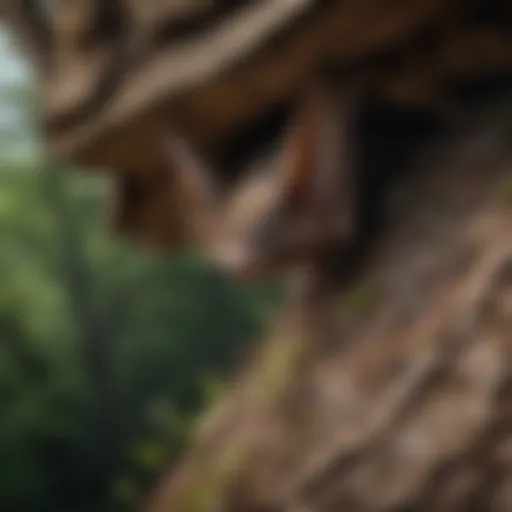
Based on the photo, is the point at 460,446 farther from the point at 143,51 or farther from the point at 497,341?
the point at 143,51

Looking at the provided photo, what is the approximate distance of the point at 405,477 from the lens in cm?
139

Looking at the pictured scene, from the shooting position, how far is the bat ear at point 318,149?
1.69 metres

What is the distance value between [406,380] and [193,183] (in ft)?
2.28

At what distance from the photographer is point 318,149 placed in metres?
1.71

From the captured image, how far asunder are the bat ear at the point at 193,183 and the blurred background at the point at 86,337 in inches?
44.7

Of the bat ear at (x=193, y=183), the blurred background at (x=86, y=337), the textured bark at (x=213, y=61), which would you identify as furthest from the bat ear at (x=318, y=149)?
the blurred background at (x=86, y=337)

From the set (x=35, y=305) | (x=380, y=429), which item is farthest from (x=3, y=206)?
(x=380, y=429)

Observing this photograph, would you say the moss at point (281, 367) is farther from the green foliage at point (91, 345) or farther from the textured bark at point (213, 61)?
the green foliage at point (91, 345)

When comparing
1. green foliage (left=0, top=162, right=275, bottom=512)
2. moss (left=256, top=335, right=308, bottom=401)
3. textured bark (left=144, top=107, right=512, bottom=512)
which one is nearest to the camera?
textured bark (left=144, top=107, right=512, bottom=512)

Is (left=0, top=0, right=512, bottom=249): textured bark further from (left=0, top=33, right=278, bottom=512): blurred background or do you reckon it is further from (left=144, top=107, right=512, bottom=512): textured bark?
(left=0, top=33, right=278, bottom=512): blurred background

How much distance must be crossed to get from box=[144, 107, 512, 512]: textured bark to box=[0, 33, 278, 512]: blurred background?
1201mm

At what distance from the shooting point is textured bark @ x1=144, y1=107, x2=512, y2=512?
53.2 inches

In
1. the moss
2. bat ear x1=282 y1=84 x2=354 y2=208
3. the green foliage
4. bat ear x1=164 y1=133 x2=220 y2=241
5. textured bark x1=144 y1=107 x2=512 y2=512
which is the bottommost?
textured bark x1=144 y1=107 x2=512 y2=512

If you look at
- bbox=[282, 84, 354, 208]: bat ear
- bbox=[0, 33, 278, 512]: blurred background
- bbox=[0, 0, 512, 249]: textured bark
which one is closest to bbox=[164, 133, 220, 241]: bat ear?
bbox=[0, 0, 512, 249]: textured bark
